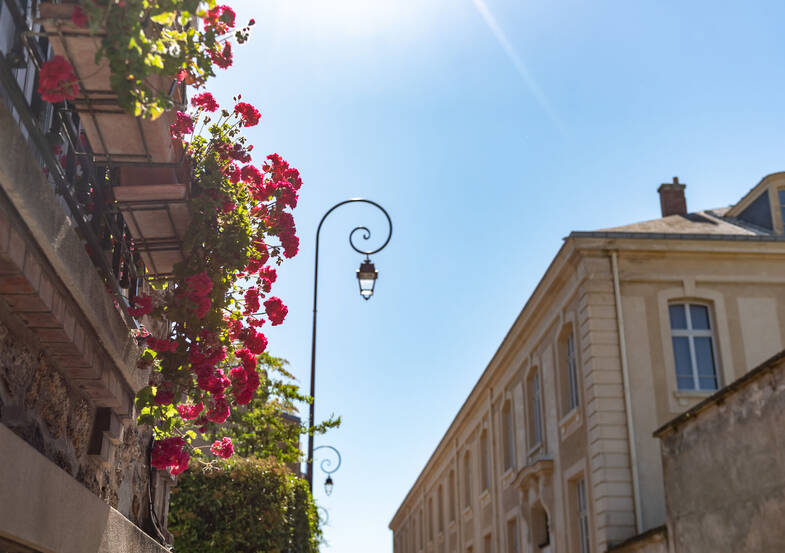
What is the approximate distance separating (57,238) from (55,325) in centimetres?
55

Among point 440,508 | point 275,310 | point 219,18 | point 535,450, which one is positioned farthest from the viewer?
point 440,508

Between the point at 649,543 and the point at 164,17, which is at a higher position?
the point at 164,17

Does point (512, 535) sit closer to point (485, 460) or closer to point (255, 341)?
point (485, 460)

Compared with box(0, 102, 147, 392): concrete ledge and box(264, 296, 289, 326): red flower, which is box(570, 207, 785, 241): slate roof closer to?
box(264, 296, 289, 326): red flower

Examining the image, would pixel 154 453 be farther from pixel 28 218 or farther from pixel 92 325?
pixel 28 218

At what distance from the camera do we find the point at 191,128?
650 centimetres

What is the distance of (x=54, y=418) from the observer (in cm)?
586

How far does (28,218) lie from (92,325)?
56.8 inches

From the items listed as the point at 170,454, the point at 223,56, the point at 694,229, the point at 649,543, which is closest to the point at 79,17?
the point at 223,56

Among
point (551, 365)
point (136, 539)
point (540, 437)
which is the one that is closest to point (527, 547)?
point (540, 437)

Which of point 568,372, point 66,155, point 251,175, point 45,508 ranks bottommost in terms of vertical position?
point 45,508

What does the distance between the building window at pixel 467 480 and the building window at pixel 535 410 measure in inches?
367

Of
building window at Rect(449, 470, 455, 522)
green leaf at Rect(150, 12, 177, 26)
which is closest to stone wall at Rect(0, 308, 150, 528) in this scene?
green leaf at Rect(150, 12, 177, 26)

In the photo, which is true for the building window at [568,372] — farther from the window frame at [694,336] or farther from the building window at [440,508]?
the building window at [440,508]
